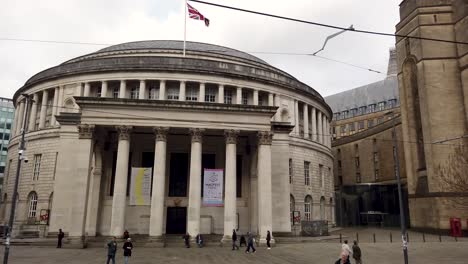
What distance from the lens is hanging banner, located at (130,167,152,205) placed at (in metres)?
30.0

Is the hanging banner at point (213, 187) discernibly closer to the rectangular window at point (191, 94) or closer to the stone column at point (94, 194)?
the stone column at point (94, 194)

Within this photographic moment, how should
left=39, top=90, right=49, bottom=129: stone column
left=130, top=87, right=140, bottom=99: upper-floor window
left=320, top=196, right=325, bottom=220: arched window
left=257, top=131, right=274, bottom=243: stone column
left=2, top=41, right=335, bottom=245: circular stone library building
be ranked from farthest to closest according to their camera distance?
left=320, top=196, right=325, bottom=220: arched window
left=39, top=90, right=49, bottom=129: stone column
left=130, top=87, right=140, bottom=99: upper-floor window
left=257, top=131, right=274, bottom=243: stone column
left=2, top=41, right=335, bottom=245: circular stone library building

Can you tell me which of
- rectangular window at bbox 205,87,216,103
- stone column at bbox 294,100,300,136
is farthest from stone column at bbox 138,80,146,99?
stone column at bbox 294,100,300,136

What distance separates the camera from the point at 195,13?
→ 36781 mm

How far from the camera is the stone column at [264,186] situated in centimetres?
3096

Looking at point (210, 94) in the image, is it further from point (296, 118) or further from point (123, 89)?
point (296, 118)

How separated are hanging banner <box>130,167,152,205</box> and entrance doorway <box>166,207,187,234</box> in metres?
7.32

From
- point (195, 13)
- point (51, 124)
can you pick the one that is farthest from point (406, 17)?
point (51, 124)

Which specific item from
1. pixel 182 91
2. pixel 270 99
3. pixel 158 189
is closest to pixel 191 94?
pixel 182 91

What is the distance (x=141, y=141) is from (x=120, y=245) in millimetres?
12462

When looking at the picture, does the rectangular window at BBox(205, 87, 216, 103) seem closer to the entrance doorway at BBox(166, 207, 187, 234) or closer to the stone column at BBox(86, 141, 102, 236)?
the entrance doorway at BBox(166, 207, 187, 234)

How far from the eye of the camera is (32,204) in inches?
1737

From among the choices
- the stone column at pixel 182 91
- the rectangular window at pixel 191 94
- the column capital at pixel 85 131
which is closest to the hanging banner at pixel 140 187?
the column capital at pixel 85 131

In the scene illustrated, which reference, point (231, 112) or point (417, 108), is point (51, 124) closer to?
point (231, 112)
